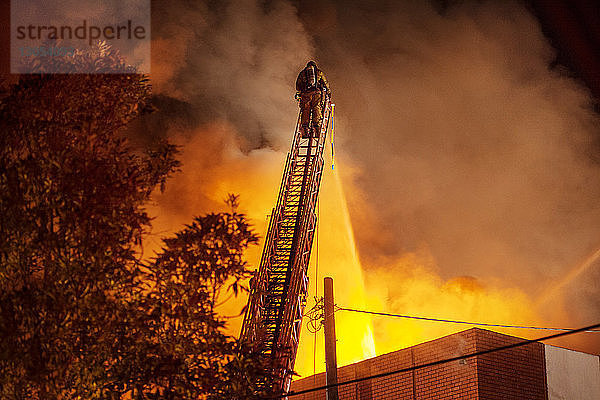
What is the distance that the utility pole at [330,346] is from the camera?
15.5 m

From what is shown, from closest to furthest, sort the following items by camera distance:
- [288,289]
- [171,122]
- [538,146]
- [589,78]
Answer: [589,78] → [288,289] → [171,122] → [538,146]

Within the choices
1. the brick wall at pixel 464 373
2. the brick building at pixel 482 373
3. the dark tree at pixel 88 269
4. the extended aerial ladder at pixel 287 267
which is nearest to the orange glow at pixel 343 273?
the brick building at pixel 482 373

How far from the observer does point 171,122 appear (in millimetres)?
31938

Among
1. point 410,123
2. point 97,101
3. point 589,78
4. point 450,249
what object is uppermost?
point 410,123

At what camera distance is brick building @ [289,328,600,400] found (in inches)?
731

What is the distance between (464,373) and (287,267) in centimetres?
444

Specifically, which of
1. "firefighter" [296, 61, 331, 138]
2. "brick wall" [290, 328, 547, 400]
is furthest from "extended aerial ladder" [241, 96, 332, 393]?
"brick wall" [290, 328, 547, 400]

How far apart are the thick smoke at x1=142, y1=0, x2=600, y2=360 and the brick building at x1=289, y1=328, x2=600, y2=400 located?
11233mm

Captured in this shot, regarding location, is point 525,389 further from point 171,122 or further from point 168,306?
point 171,122

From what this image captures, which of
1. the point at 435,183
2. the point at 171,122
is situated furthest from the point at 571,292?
the point at 171,122

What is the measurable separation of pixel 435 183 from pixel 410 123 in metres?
2.65

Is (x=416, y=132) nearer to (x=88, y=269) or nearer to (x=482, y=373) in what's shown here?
(x=482, y=373)

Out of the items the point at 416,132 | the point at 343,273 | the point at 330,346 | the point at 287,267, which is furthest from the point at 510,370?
the point at 416,132

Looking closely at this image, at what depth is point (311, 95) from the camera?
1969cm
